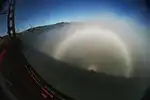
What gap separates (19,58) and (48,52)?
0.07 m

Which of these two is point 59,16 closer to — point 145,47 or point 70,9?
point 70,9

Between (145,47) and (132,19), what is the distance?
63mm

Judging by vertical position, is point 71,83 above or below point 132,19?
below

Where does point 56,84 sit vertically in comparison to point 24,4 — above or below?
below

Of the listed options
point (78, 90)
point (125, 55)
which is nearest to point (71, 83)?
point (78, 90)

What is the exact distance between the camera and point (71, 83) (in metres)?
0.72

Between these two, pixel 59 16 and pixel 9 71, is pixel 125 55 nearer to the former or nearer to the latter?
pixel 59 16

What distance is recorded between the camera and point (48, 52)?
2.40 ft

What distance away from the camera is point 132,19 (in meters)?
0.71

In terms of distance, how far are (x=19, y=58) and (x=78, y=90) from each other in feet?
0.50

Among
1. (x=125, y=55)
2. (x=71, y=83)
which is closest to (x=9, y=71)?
(x=71, y=83)

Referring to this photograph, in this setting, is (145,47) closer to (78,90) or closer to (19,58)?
(78,90)

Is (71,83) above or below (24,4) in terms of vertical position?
below

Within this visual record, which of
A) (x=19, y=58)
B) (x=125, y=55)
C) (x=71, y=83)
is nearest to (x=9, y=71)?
(x=19, y=58)
